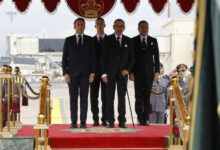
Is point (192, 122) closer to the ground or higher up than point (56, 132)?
higher up

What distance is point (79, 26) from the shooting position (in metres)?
6.23

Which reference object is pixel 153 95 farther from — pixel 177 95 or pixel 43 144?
pixel 43 144

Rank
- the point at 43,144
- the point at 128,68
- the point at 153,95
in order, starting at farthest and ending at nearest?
1. the point at 153,95
2. the point at 128,68
3. the point at 43,144

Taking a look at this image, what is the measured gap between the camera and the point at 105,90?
6.64 m

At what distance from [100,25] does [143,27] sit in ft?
2.46

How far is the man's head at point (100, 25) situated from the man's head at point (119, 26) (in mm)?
265

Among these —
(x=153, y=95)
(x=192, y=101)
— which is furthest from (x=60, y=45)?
(x=192, y=101)

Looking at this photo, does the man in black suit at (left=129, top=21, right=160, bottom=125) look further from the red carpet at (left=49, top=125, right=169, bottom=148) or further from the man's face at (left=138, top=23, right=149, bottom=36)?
the red carpet at (left=49, top=125, right=169, bottom=148)

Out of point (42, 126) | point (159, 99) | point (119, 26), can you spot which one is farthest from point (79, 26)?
point (159, 99)

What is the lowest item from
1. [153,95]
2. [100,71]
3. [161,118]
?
[161,118]

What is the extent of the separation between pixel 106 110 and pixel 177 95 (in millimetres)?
1838

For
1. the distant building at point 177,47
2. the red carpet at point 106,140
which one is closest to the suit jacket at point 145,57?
the red carpet at point 106,140

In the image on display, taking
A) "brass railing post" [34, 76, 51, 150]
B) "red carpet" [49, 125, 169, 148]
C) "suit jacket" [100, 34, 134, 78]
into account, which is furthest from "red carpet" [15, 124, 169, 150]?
"suit jacket" [100, 34, 134, 78]

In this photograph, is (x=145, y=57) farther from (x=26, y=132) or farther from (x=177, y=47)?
(x=177, y=47)
